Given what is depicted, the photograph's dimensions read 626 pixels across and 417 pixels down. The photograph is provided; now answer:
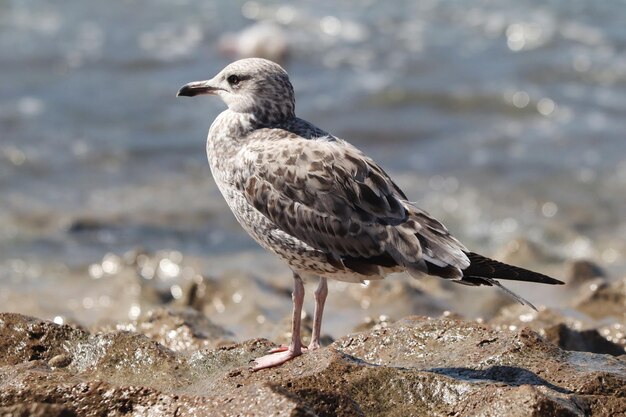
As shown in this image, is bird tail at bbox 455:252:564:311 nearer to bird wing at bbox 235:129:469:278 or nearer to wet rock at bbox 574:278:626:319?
bird wing at bbox 235:129:469:278

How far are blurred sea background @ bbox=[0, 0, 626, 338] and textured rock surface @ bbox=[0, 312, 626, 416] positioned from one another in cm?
185

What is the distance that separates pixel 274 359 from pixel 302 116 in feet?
31.1

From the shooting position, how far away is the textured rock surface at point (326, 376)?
12.1 ft

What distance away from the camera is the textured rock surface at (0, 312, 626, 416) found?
12.1ft

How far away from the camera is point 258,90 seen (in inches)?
213

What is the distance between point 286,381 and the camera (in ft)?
12.9

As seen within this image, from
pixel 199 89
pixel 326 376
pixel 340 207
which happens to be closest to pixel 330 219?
pixel 340 207

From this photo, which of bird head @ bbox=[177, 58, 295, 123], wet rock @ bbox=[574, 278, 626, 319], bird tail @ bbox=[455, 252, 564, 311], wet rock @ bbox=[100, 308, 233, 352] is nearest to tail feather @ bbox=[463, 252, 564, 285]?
bird tail @ bbox=[455, 252, 564, 311]

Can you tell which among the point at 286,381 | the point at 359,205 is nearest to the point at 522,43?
the point at 359,205

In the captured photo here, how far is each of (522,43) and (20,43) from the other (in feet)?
26.7

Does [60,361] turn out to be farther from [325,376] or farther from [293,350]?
[325,376]

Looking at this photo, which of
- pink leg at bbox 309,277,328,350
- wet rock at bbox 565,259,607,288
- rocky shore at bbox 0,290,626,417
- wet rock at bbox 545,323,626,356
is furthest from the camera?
wet rock at bbox 565,259,607,288

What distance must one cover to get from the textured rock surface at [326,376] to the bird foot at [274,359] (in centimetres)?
5

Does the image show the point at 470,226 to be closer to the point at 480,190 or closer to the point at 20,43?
the point at 480,190
